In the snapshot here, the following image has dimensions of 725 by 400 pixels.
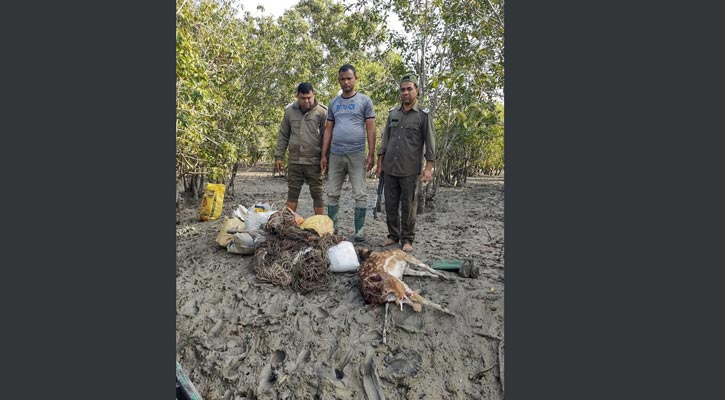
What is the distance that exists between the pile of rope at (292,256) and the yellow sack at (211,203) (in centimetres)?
244

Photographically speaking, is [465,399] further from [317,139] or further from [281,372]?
[317,139]

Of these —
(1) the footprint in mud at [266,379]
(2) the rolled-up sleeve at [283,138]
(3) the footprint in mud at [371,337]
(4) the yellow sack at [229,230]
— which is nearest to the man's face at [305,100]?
(2) the rolled-up sleeve at [283,138]

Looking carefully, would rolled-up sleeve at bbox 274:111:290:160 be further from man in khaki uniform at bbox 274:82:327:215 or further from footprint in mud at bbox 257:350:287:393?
footprint in mud at bbox 257:350:287:393

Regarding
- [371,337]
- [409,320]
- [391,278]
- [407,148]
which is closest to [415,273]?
[391,278]

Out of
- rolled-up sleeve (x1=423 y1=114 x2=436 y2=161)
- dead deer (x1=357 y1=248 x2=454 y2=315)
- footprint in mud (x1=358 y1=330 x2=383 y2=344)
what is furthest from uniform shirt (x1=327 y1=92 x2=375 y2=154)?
footprint in mud (x1=358 y1=330 x2=383 y2=344)

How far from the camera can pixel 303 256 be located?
4.27 meters

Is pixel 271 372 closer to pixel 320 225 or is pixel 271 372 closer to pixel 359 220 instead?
pixel 320 225

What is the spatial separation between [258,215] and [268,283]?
1107 millimetres

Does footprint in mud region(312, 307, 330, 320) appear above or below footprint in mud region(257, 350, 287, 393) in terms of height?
above

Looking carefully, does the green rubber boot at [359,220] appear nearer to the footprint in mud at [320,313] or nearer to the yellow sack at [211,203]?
the footprint in mud at [320,313]

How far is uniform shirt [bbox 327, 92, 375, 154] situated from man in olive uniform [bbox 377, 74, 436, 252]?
296 mm

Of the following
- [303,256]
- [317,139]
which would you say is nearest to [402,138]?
[317,139]

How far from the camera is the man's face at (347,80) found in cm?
451

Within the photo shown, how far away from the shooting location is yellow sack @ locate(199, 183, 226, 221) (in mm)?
6777
